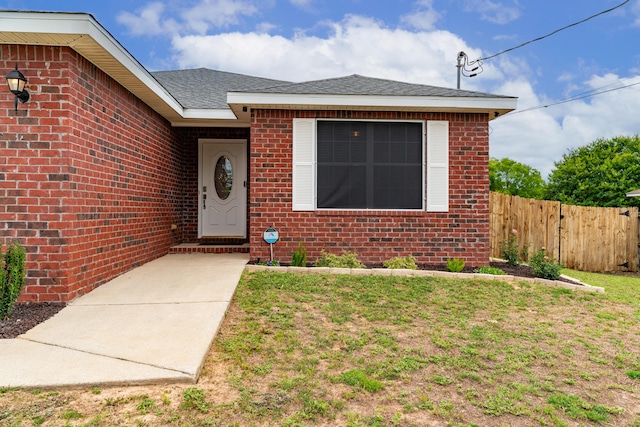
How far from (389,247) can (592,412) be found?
14.8 ft

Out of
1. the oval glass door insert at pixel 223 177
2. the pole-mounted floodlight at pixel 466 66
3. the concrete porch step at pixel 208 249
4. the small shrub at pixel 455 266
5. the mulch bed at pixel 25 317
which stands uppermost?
the pole-mounted floodlight at pixel 466 66

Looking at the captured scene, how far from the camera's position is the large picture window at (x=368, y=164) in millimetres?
7125

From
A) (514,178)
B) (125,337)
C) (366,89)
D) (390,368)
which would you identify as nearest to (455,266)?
(366,89)

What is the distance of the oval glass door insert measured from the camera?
9312 mm

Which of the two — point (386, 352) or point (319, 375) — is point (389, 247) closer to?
point (386, 352)

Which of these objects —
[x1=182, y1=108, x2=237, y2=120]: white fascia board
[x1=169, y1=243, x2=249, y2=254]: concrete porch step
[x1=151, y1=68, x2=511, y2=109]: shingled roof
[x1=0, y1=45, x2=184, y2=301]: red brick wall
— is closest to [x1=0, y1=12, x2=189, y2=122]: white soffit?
[x1=0, y1=45, x2=184, y2=301]: red brick wall

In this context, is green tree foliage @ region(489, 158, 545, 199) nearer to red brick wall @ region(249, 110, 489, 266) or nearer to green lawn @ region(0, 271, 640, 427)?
red brick wall @ region(249, 110, 489, 266)

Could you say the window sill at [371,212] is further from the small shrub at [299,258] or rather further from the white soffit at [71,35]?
the white soffit at [71,35]

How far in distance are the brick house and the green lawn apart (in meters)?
1.85

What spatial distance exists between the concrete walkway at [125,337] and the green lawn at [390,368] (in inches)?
4.7

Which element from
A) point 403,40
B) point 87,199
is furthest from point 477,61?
point 87,199

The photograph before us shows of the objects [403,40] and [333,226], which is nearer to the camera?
[333,226]

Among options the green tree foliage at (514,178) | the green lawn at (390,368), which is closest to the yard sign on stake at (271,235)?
the green lawn at (390,368)

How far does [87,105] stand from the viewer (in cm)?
501
